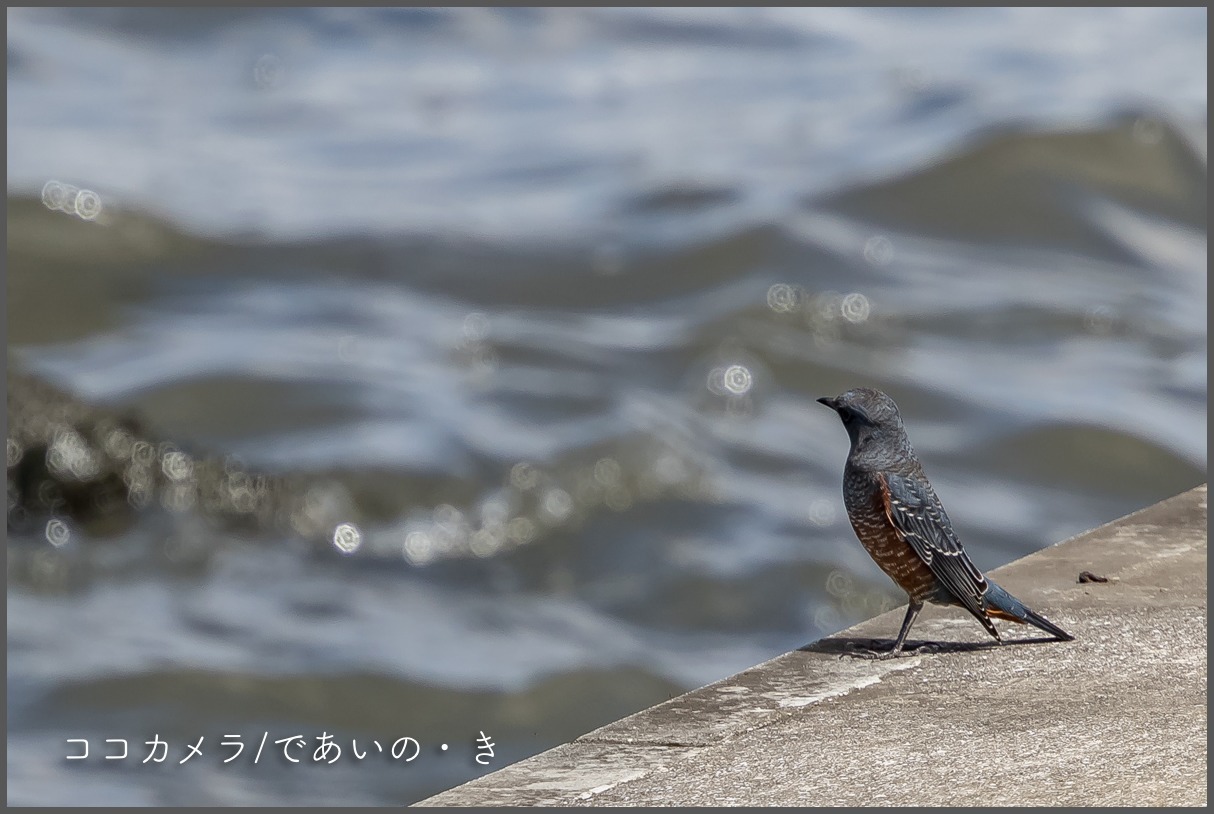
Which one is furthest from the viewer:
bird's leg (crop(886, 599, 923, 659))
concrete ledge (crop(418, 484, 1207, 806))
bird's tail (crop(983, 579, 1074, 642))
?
bird's leg (crop(886, 599, 923, 659))

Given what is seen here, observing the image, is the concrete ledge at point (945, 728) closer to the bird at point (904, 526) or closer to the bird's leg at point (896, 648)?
the bird's leg at point (896, 648)

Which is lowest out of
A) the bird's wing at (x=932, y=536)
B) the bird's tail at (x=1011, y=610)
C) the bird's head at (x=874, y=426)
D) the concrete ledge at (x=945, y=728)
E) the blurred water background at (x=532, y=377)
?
the concrete ledge at (x=945, y=728)

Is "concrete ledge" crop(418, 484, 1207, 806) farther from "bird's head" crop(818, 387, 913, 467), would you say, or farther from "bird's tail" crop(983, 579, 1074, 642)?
"bird's head" crop(818, 387, 913, 467)

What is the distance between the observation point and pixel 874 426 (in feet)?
13.1

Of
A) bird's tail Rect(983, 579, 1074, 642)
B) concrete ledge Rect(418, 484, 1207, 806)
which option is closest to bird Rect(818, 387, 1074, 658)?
bird's tail Rect(983, 579, 1074, 642)

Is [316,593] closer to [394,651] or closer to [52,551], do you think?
[394,651]

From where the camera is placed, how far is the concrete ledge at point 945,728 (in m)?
3.11

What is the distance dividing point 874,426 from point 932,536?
0.31 meters

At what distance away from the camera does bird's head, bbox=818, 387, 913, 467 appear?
3984mm

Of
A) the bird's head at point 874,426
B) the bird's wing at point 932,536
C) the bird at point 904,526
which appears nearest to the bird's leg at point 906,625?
the bird at point 904,526

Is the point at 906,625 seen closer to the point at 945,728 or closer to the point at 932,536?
the point at 932,536

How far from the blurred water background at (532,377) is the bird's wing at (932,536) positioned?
3.36m

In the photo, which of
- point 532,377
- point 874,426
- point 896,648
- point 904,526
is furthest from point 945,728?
point 532,377

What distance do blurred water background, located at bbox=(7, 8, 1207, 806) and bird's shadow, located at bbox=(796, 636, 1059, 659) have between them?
3.03 meters
